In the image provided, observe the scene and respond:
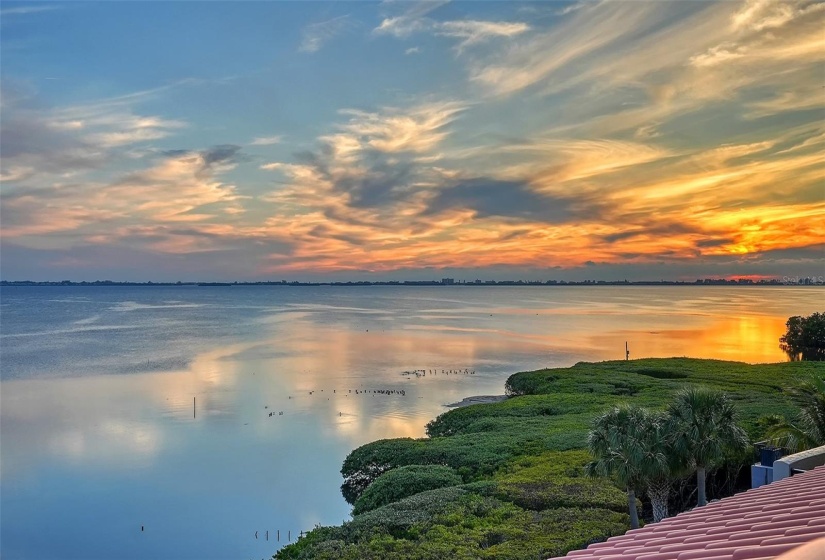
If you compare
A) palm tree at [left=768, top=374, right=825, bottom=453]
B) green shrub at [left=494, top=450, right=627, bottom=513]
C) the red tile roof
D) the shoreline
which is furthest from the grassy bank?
the red tile roof

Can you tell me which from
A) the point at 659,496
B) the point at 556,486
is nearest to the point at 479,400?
the point at 556,486

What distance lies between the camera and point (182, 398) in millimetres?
68438

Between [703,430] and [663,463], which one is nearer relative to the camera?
[663,463]

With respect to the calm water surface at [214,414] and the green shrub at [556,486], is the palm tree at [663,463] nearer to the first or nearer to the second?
the green shrub at [556,486]

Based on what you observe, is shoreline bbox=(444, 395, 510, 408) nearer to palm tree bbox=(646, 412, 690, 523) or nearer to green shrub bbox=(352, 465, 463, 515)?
green shrub bbox=(352, 465, 463, 515)

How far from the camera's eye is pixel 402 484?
1276 inches

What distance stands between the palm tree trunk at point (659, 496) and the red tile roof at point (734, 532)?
1295 centimetres

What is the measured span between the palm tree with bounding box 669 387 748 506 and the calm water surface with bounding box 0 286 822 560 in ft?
76.4

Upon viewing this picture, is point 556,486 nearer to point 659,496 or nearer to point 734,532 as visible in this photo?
point 659,496

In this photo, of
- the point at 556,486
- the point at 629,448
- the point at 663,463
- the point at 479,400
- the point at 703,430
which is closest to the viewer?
the point at 663,463

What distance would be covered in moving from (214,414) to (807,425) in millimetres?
53493

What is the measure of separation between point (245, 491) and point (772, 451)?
34.2 metres

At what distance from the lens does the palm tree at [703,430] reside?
21719 millimetres

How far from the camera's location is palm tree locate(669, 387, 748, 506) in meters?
21.7
